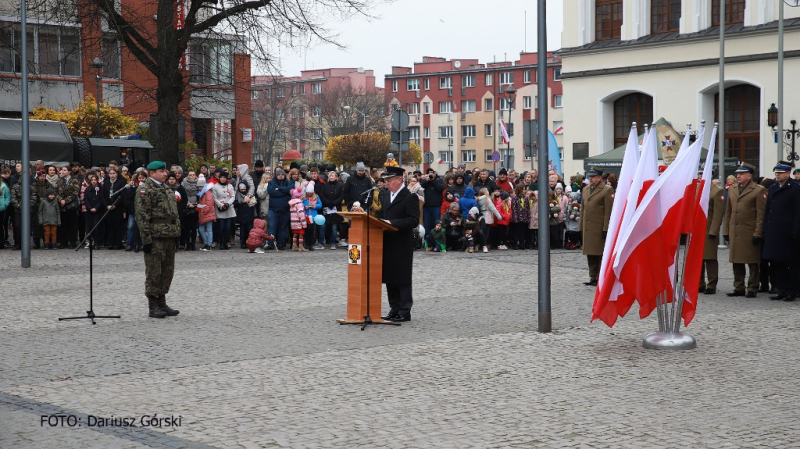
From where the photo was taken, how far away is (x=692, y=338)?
10.6m

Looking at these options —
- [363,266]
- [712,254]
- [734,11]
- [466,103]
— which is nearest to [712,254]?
[712,254]

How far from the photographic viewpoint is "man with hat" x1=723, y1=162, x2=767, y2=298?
15633 mm

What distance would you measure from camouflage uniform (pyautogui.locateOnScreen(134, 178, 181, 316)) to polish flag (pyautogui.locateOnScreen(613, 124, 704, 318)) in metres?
5.40

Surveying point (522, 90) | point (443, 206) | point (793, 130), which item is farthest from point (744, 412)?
point (522, 90)

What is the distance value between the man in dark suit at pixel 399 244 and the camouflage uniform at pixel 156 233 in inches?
102

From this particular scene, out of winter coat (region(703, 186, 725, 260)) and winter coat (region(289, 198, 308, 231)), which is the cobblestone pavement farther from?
winter coat (region(289, 198, 308, 231))

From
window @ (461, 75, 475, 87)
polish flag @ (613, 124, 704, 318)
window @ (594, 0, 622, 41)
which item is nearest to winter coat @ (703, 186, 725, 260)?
polish flag @ (613, 124, 704, 318)

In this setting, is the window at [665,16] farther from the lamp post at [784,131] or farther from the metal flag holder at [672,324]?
the metal flag holder at [672,324]

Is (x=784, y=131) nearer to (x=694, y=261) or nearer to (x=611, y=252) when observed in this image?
(x=694, y=261)

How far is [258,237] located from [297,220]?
1.21 m

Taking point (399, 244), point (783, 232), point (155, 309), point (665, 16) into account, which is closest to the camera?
point (399, 244)

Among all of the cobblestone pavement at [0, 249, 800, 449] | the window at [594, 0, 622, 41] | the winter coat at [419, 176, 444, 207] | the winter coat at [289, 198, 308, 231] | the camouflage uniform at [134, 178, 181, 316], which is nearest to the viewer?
the cobblestone pavement at [0, 249, 800, 449]

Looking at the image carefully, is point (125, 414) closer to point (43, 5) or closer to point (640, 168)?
point (640, 168)

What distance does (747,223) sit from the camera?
15.8 m
